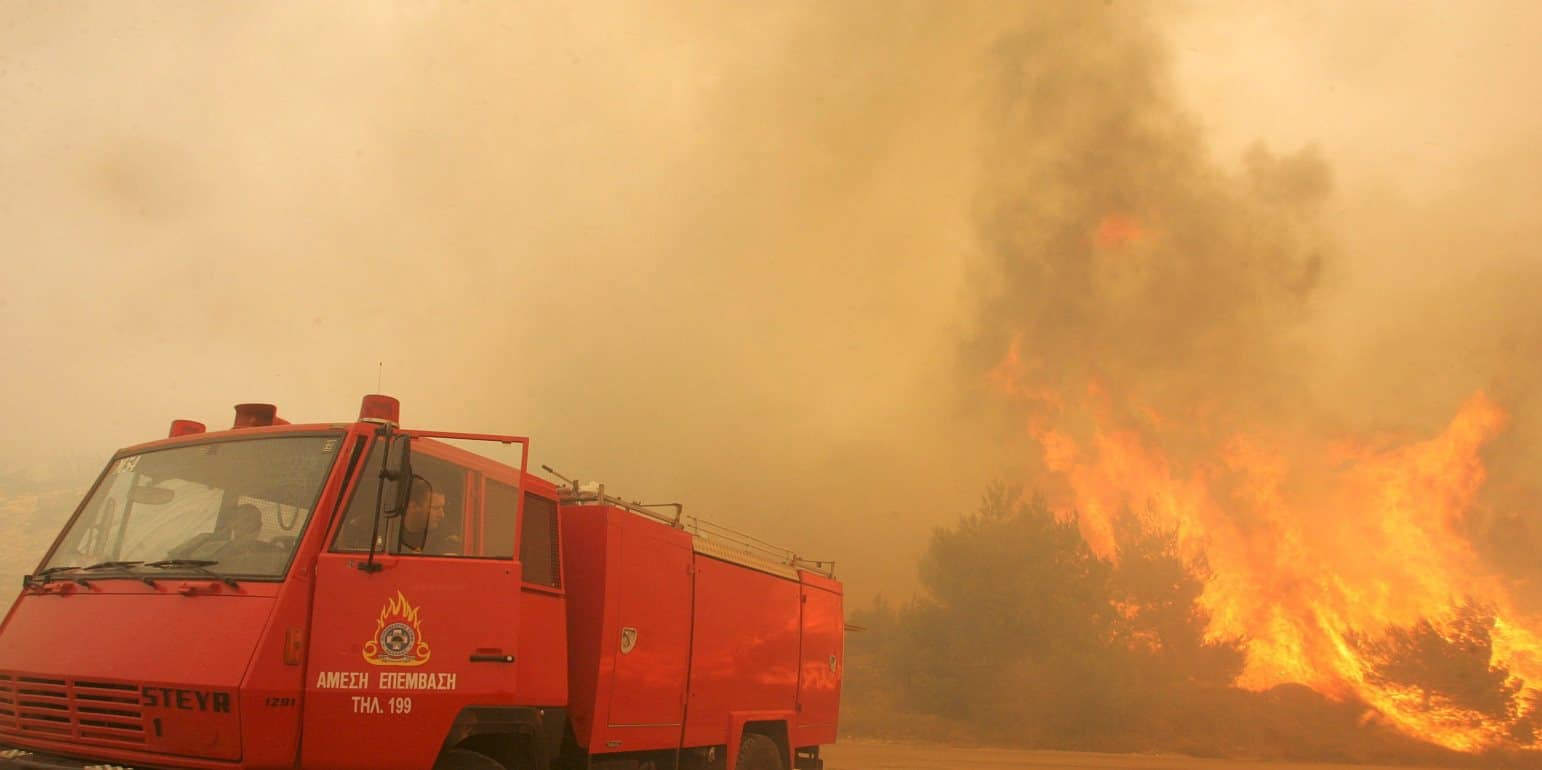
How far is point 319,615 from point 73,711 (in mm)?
1538

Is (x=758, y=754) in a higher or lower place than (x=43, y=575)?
lower

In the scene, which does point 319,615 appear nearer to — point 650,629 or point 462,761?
point 462,761

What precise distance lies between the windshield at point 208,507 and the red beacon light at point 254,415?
324 mm

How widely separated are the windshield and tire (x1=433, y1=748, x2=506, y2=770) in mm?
1668

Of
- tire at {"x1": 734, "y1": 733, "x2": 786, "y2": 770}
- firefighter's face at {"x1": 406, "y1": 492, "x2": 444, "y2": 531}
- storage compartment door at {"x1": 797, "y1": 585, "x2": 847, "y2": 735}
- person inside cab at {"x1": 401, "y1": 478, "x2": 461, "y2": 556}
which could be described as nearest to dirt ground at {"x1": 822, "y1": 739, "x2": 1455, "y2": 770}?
storage compartment door at {"x1": 797, "y1": 585, "x2": 847, "y2": 735}

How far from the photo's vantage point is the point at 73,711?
5840 mm

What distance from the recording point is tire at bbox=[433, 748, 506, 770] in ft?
21.1

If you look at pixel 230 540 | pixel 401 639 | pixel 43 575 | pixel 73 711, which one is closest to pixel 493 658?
pixel 401 639

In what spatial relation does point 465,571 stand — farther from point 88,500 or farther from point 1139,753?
point 1139,753

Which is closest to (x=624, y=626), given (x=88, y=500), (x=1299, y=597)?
(x=88, y=500)

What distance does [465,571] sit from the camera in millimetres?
6480

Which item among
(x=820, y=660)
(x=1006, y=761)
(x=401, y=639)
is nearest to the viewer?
(x=401, y=639)

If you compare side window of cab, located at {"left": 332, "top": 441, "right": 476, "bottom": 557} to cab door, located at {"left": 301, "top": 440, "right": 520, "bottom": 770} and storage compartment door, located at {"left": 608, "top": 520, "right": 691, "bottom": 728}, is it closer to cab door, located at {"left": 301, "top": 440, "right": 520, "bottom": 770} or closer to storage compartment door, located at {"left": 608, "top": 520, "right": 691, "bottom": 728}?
cab door, located at {"left": 301, "top": 440, "right": 520, "bottom": 770}

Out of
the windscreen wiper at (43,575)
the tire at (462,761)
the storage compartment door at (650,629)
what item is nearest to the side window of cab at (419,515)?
the tire at (462,761)
